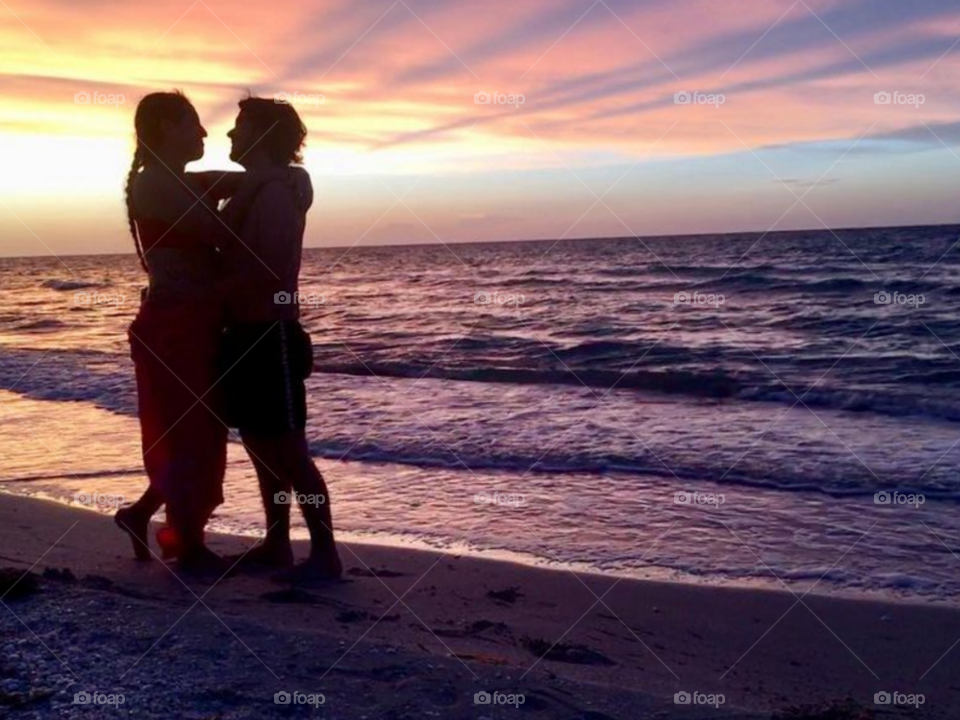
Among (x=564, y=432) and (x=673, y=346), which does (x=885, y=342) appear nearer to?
(x=673, y=346)

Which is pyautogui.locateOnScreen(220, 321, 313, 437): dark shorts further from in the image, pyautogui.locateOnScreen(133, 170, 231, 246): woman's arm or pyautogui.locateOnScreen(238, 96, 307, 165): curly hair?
pyautogui.locateOnScreen(238, 96, 307, 165): curly hair

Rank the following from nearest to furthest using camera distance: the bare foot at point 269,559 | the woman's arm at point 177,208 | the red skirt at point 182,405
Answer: the woman's arm at point 177,208 < the red skirt at point 182,405 < the bare foot at point 269,559

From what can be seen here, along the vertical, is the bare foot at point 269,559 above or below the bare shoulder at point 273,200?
below

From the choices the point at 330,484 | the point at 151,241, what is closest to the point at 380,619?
the point at 151,241

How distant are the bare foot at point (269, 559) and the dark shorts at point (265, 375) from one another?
0.65 m

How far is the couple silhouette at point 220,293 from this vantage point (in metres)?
4.07

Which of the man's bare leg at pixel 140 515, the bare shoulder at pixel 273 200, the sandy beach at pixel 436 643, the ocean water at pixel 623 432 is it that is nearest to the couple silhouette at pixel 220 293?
the bare shoulder at pixel 273 200

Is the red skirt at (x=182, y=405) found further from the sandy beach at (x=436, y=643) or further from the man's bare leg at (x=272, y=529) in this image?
the sandy beach at (x=436, y=643)

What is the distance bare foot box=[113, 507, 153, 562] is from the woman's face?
1718 millimetres

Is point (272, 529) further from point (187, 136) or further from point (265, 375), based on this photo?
point (187, 136)

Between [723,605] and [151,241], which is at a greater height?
[151,241]

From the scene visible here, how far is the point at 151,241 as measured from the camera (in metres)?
4.14

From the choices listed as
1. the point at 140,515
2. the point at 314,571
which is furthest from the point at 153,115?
the point at 314,571

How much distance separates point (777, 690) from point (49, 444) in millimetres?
7164
